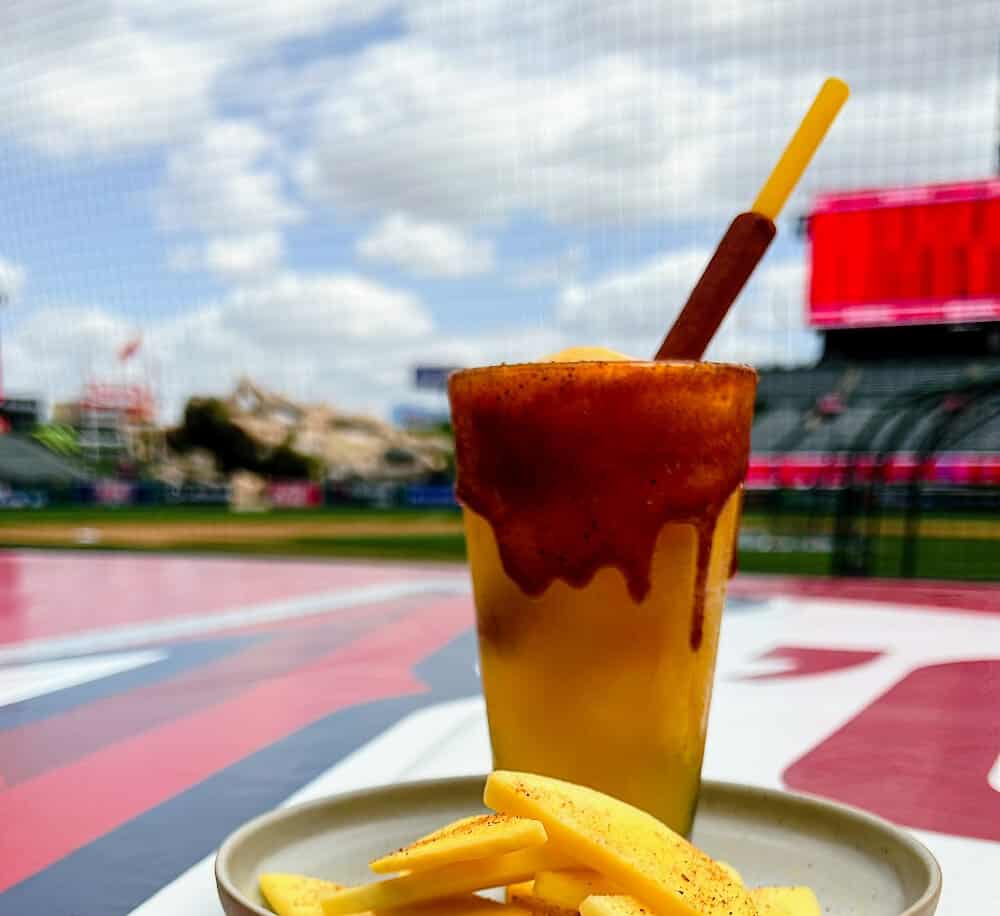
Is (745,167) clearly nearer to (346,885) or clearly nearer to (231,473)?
(346,885)

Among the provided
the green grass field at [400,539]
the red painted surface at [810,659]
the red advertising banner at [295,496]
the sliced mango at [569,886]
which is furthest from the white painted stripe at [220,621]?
the red advertising banner at [295,496]

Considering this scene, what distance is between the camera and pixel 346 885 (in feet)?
1.77

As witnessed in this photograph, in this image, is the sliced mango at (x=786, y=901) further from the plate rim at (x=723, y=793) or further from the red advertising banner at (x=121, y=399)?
the red advertising banner at (x=121, y=399)

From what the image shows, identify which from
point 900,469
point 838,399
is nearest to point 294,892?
point 900,469

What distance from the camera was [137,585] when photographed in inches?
120

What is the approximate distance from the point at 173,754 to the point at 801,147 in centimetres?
76

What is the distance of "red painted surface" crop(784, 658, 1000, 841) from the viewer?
0.80 m

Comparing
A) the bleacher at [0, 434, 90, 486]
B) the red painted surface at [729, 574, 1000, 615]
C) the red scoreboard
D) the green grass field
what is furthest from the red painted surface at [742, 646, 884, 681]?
the bleacher at [0, 434, 90, 486]

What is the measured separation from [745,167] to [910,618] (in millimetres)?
7726

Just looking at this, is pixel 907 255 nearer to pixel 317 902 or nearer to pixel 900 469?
pixel 900 469

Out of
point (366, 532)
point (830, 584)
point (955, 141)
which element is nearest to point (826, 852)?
point (830, 584)

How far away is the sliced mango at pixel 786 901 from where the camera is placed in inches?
18.5

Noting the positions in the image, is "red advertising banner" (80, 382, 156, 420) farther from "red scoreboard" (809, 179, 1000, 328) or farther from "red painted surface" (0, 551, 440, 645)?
"red painted surface" (0, 551, 440, 645)

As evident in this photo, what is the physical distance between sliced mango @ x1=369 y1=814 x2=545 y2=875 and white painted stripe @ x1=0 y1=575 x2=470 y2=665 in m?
1.41
